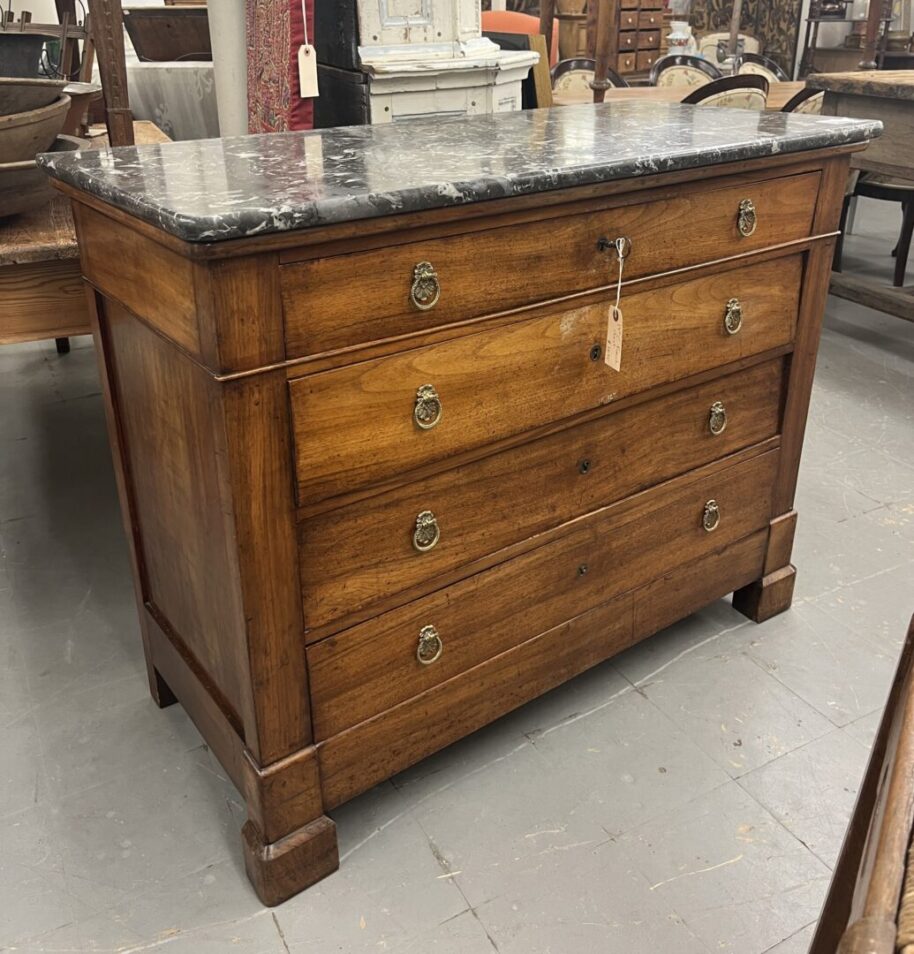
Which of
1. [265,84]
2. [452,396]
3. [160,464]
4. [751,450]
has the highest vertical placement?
[265,84]

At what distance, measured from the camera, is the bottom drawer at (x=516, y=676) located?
1.56 meters

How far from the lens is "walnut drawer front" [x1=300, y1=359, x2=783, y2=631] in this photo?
55.7 inches

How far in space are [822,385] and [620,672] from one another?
6.43ft

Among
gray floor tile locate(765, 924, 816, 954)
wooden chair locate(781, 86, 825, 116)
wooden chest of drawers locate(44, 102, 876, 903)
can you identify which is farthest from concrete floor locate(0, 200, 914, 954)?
wooden chair locate(781, 86, 825, 116)

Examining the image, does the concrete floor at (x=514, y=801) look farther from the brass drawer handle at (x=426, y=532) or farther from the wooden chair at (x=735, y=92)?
the wooden chair at (x=735, y=92)

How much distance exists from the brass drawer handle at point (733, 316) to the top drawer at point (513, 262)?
10 centimetres

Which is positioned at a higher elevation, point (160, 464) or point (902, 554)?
point (160, 464)

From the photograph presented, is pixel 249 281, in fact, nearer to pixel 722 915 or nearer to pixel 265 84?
pixel 722 915

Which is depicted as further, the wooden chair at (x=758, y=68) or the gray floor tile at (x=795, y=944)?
the wooden chair at (x=758, y=68)

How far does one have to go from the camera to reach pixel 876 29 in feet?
18.8

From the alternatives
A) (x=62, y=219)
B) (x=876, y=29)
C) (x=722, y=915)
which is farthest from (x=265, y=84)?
(x=876, y=29)

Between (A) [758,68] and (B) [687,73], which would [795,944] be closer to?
(B) [687,73]

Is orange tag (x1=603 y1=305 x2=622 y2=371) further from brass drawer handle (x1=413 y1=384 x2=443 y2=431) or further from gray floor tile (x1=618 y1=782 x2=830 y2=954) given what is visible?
gray floor tile (x1=618 y1=782 x2=830 y2=954)

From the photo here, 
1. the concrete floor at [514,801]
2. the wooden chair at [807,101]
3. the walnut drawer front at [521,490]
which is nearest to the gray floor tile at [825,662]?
the concrete floor at [514,801]
